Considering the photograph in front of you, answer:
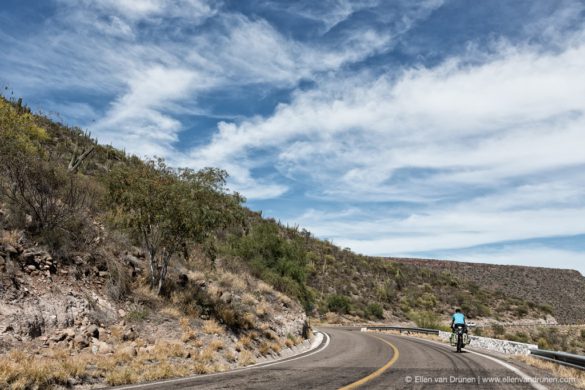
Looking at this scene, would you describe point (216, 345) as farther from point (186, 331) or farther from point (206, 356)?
point (206, 356)

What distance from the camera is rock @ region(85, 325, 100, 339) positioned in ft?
40.9

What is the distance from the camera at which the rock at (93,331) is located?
12477 millimetres

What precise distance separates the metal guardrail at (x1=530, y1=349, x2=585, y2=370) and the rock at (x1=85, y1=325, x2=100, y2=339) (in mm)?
13576

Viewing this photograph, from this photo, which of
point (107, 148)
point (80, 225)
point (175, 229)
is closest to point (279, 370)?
point (175, 229)

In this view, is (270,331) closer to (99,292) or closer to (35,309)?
(99,292)

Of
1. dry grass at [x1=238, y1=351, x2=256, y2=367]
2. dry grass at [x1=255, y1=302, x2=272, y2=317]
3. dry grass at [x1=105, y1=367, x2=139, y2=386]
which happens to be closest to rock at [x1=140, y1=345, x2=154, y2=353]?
dry grass at [x1=105, y1=367, x2=139, y2=386]

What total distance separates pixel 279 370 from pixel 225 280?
1277 centimetres

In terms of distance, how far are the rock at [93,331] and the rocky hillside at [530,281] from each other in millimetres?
80530

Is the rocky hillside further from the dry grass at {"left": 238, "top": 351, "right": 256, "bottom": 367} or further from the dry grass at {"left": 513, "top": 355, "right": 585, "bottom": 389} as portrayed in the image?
the dry grass at {"left": 238, "top": 351, "right": 256, "bottom": 367}

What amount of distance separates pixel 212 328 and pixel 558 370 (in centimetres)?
1183

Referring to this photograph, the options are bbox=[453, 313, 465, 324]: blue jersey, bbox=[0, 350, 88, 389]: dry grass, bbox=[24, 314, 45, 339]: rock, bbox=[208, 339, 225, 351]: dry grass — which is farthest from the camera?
bbox=[453, 313, 465, 324]: blue jersey

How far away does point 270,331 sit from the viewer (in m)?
20.8

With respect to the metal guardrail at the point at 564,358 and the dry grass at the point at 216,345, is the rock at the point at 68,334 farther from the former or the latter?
the metal guardrail at the point at 564,358

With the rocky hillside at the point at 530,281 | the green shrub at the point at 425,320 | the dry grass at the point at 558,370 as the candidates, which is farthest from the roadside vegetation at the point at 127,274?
the rocky hillside at the point at 530,281
